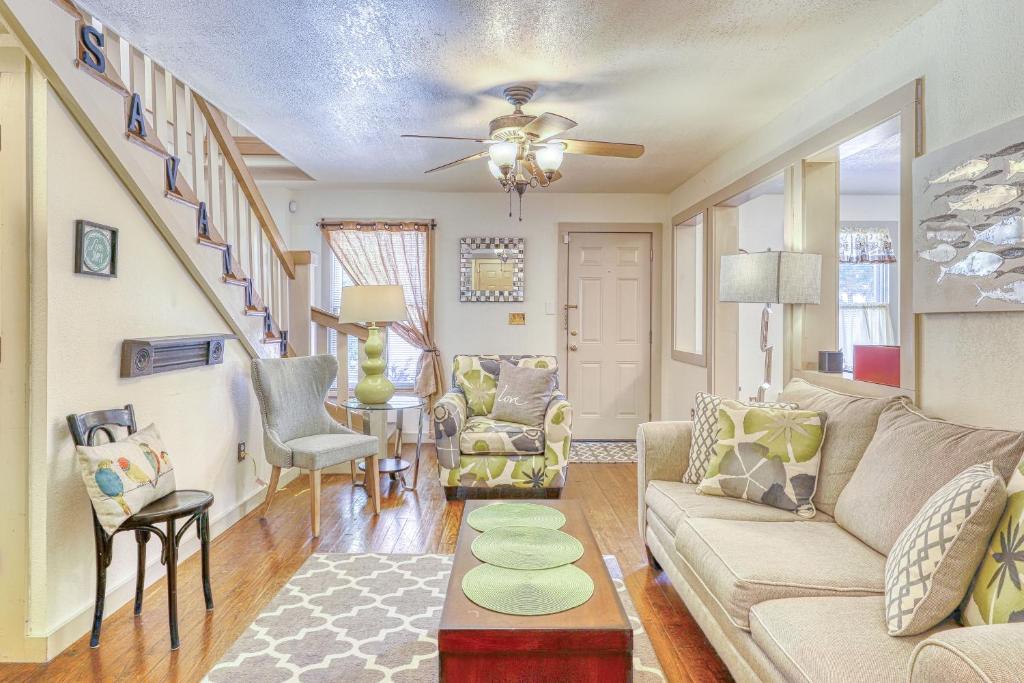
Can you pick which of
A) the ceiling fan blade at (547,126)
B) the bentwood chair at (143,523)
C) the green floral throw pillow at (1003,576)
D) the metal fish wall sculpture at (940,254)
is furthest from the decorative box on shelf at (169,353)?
the metal fish wall sculpture at (940,254)

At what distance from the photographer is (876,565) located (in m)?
1.84

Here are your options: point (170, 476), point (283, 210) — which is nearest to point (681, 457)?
point (170, 476)

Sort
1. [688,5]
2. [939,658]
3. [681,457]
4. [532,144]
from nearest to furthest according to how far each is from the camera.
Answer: [939,658] < [688,5] < [681,457] < [532,144]

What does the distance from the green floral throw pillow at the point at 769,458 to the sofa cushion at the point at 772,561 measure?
0.52ft

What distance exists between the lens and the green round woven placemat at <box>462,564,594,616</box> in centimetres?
165

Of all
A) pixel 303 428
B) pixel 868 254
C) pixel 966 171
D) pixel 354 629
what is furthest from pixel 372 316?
pixel 868 254

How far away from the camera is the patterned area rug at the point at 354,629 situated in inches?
A: 80.3

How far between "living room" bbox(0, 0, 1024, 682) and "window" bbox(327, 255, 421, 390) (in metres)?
1.36

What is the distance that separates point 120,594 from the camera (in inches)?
99.0

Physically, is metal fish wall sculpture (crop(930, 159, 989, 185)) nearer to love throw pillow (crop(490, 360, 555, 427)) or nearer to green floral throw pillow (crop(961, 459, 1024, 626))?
green floral throw pillow (crop(961, 459, 1024, 626))

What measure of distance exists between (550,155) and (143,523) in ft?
7.68

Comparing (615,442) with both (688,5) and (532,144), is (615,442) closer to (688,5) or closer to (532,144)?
(532,144)

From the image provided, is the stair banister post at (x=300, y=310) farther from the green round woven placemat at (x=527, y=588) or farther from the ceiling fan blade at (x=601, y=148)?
the green round woven placemat at (x=527, y=588)

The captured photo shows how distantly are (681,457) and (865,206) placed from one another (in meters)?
4.19
